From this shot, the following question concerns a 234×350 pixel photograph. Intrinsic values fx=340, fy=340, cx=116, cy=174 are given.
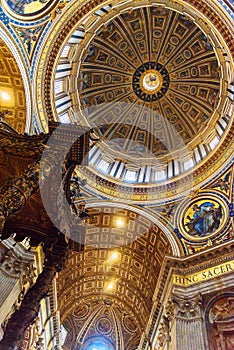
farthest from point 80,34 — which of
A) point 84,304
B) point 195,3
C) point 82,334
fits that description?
point 82,334

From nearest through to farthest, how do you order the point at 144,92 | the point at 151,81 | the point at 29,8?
the point at 29,8
the point at 151,81
the point at 144,92

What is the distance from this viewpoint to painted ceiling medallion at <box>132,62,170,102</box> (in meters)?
18.2

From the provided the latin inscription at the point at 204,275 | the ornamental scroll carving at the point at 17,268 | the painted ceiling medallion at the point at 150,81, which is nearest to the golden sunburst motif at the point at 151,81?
the painted ceiling medallion at the point at 150,81

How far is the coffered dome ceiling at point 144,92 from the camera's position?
47.8 ft

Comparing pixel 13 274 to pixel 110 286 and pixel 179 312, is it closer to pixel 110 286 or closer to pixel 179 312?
pixel 179 312

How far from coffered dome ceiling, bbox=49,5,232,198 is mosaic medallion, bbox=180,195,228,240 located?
71.7 inches

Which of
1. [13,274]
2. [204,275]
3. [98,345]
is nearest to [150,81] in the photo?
[204,275]

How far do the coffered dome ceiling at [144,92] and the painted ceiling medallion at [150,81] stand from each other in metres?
0.05

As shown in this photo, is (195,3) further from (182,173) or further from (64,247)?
(64,247)

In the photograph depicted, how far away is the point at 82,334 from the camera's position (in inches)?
707

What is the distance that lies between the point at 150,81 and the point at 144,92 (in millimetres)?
682

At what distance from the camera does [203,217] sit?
42.1ft

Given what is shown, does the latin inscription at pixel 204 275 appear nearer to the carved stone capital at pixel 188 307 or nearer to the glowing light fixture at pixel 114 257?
the carved stone capital at pixel 188 307

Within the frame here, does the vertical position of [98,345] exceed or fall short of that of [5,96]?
it falls short
